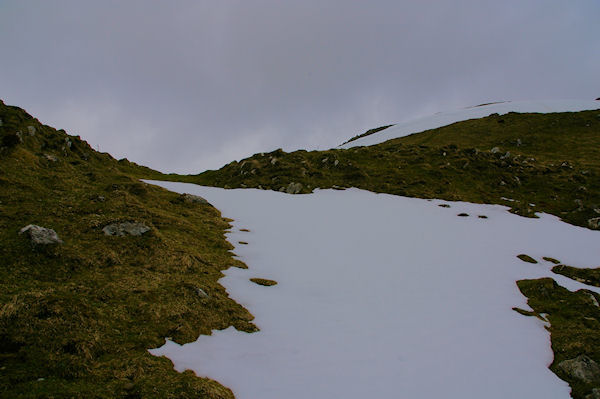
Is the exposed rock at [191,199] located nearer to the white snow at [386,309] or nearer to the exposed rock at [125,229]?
the white snow at [386,309]

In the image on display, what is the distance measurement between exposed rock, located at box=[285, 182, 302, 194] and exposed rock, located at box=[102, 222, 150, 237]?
22.4 m

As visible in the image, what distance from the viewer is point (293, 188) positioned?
38062 mm

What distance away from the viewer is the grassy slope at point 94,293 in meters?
7.79

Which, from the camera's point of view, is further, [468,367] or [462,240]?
[462,240]

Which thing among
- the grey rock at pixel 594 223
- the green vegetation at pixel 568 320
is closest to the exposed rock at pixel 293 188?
the green vegetation at pixel 568 320

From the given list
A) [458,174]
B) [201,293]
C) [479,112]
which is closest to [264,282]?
[201,293]

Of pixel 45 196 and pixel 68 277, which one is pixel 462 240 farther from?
pixel 45 196

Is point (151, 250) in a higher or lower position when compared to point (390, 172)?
lower

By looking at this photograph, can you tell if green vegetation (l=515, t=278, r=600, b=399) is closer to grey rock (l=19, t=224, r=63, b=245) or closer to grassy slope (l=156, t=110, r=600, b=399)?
grassy slope (l=156, t=110, r=600, b=399)

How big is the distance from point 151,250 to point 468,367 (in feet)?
48.4

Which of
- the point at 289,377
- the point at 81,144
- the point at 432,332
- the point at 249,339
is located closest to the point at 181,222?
the point at 249,339

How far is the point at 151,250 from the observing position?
15.4 m

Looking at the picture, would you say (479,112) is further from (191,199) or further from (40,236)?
(40,236)

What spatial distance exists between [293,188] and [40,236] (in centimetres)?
2751
